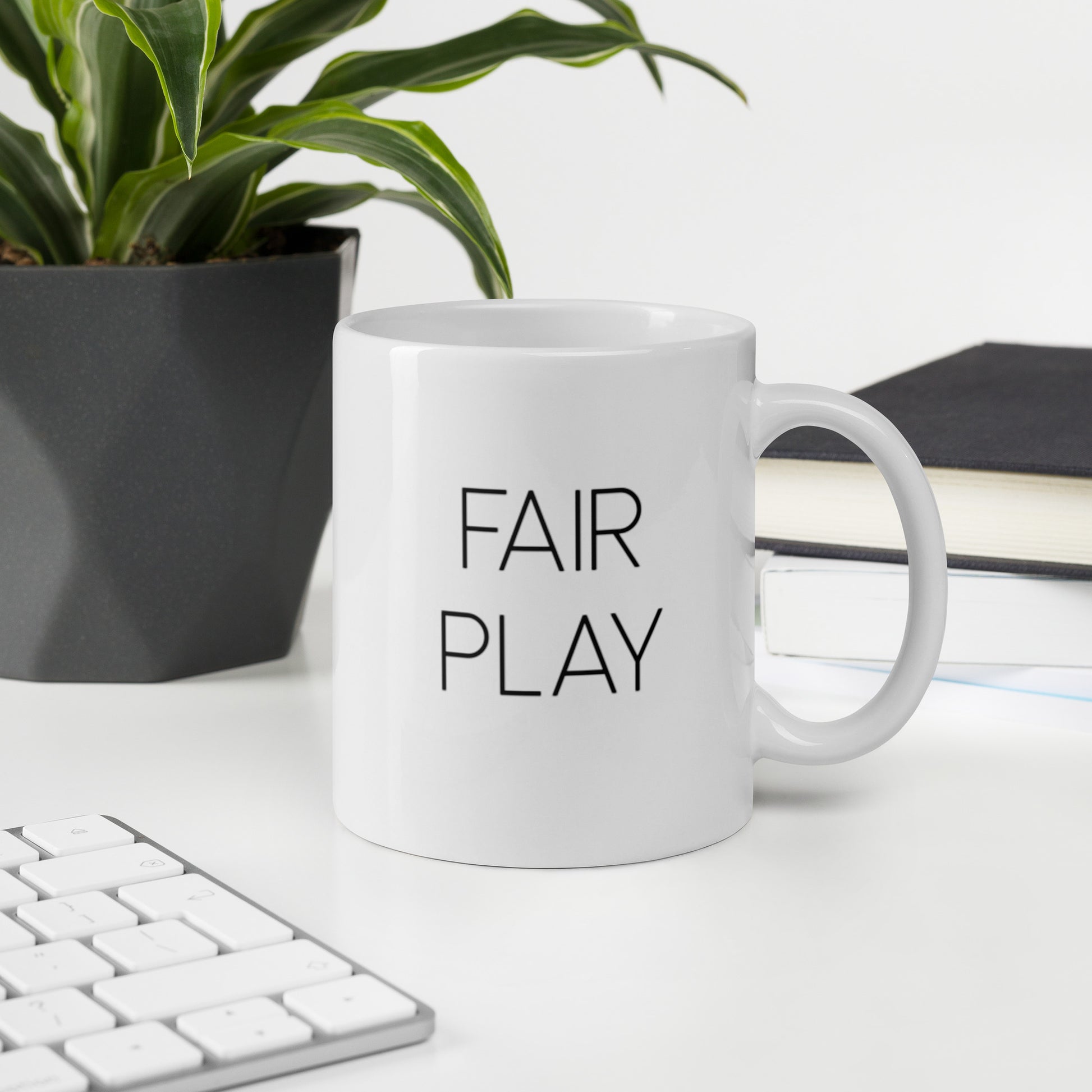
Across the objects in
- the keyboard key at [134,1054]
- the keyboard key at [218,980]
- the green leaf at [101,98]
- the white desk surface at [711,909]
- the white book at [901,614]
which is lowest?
the white desk surface at [711,909]

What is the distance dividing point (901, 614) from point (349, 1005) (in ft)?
1.07

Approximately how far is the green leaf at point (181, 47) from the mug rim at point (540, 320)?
8 centimetres

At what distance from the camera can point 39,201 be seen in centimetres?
61

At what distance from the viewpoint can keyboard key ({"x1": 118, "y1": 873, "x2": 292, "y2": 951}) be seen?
15.5 inches

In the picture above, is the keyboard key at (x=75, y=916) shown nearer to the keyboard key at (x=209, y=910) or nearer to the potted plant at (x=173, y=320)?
the keyboard key at (x=209, y=910)

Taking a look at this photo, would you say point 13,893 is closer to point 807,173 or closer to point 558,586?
point 558,586

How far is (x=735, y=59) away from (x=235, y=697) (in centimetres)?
72

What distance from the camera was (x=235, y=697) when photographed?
2.06ft

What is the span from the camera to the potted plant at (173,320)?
0.59 meters

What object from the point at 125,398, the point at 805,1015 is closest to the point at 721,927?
the point at 805,1015

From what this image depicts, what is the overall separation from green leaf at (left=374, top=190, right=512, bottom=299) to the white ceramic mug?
0.14 m

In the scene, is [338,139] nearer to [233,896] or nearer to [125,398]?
[125,398]

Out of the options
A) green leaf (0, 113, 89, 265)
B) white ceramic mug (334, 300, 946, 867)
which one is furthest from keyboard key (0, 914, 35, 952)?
green leaf (0, 113, 89, 265)

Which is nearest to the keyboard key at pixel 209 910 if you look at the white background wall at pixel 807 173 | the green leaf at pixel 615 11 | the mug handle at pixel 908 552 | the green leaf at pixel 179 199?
the mug handle at pixel 908 552
